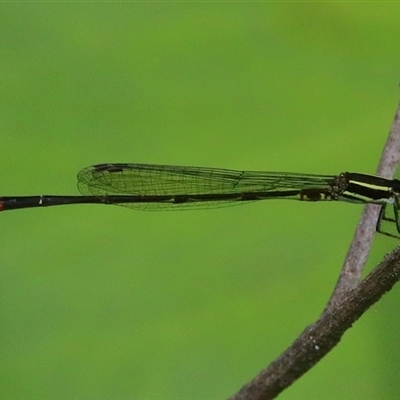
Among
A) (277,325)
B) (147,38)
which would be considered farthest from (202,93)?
(277,325)

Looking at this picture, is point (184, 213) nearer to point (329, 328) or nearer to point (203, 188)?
point (203, 188)

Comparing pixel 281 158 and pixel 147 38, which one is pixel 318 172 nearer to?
pixel 281 158

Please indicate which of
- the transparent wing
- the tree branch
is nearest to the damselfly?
the transparent wing

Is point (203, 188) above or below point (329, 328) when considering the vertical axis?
above

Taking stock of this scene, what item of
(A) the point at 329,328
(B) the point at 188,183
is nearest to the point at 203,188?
(B) the point at 188,183

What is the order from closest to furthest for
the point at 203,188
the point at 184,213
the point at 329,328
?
the point at 329,328
the point at 184,213
the point at 203,188

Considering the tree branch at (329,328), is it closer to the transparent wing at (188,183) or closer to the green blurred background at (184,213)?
the green blurred background at (184,213)
